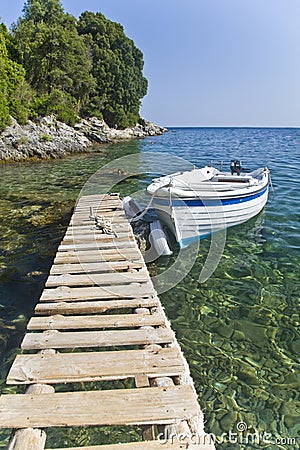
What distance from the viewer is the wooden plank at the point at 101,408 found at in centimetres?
244

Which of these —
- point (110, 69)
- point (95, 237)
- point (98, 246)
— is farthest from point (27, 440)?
point (110, 69)

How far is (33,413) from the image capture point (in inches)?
98.3

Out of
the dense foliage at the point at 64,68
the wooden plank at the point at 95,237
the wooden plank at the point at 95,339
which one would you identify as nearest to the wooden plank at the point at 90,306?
the wooden plank at the point at 95,339

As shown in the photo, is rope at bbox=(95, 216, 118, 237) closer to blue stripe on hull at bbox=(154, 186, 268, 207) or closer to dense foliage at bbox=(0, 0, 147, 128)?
blue stripe on hull at bbox=(154, 186, 268, 207)

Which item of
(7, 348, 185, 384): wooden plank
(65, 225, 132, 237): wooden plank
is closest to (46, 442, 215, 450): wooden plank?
(7, 348, 185, 384): wooden plank

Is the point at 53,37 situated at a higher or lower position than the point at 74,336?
higher

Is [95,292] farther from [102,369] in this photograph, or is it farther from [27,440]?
[27,440]

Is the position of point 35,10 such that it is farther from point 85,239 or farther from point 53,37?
point 85,239

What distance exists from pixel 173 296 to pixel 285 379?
8.26ft

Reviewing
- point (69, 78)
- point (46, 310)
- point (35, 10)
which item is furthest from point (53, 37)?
point (46, 310)

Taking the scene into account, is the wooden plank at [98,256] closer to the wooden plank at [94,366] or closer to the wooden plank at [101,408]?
the wooden plank at [94,366]

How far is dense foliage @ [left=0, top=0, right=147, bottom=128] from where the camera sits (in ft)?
93.9

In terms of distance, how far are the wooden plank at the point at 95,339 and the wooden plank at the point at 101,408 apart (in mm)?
795

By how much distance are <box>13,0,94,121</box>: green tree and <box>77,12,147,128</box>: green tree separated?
28.1ft
